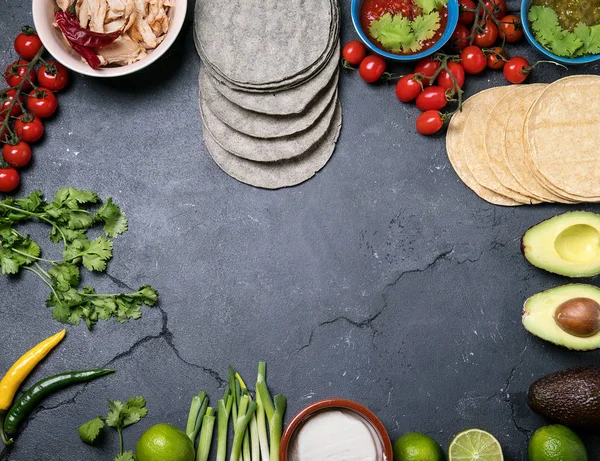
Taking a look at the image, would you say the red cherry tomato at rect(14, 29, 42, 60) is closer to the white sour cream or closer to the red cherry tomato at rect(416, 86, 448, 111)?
the red cherry tomato at rect(416, 86, 448, 111)

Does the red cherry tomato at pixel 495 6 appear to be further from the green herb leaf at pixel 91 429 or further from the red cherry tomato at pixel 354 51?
the green herb leaf at pixel 91 429

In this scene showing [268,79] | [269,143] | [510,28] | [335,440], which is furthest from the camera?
[510,28]

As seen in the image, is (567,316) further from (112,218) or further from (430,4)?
(112,218)

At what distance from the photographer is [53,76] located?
336 centimetres

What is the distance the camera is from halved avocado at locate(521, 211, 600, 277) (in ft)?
10.4

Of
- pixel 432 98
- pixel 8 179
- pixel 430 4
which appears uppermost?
pixel 430 4

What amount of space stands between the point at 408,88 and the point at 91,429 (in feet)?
6.86

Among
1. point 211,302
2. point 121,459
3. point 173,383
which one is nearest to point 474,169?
point 211,302

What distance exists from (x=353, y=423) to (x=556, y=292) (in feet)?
3.45

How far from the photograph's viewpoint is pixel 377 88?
11.5 ft

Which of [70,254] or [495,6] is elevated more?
[495,6]

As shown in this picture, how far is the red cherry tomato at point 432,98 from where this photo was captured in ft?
11.0

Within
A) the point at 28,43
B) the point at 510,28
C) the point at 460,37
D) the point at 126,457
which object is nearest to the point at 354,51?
the point at 460,37

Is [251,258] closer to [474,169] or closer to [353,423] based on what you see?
[353,423]
